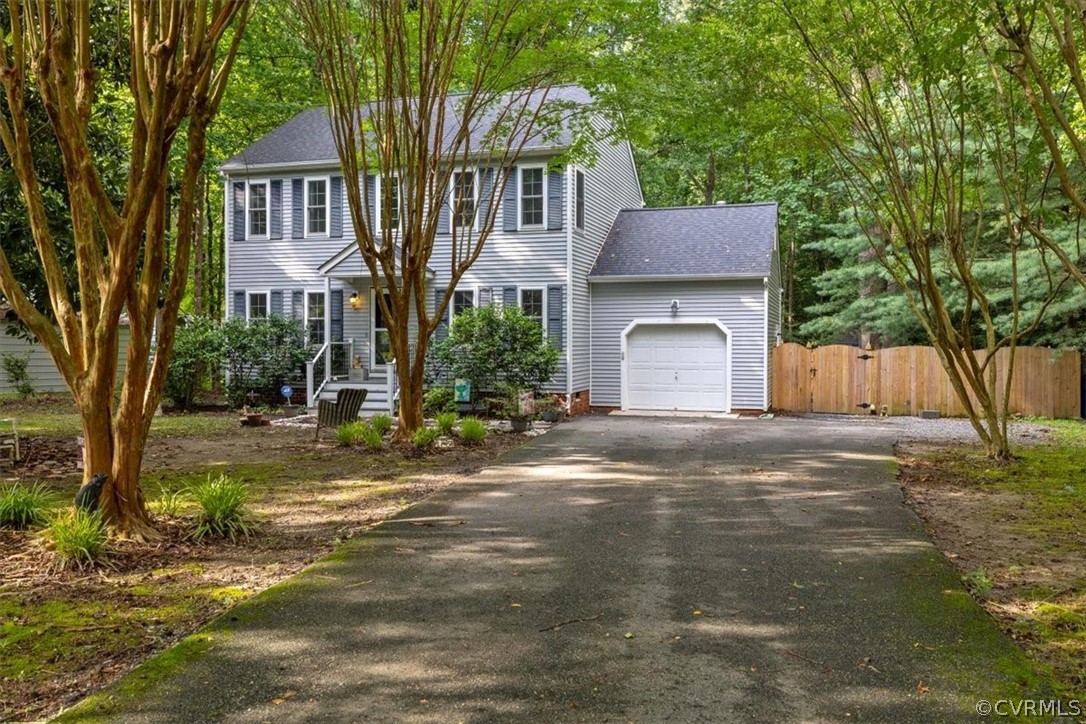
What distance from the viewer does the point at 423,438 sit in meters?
10.8

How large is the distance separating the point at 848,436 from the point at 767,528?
24.1 feet

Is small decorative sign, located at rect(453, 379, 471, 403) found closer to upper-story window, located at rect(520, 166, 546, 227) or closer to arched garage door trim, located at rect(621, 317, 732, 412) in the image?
upper-story window, located at rect(520, 166, 546, 227)

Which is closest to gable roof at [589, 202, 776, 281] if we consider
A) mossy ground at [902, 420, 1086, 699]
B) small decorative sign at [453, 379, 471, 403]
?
small decorative sign at [453, 379, 471, 403]

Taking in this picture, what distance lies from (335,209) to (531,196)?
15.5 feet

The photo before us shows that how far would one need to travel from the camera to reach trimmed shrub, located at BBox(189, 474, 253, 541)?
601cm

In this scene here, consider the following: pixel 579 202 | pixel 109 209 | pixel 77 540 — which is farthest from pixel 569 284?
pixel 77 540

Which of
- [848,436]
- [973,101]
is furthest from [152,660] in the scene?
[848,436]

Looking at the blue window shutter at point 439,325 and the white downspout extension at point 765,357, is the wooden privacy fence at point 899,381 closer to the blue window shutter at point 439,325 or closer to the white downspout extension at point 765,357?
the white downspout extension at point 765,357

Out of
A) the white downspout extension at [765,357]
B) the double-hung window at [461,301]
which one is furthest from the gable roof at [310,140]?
the white downspout extension at [765,357]

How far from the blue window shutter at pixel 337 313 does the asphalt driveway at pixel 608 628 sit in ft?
37.5

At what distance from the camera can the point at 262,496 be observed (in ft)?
25.5

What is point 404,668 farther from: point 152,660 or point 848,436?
point 848,436

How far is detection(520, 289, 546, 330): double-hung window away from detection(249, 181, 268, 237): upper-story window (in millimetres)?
6577

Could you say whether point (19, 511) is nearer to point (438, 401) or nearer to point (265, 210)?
point (438, 401)
